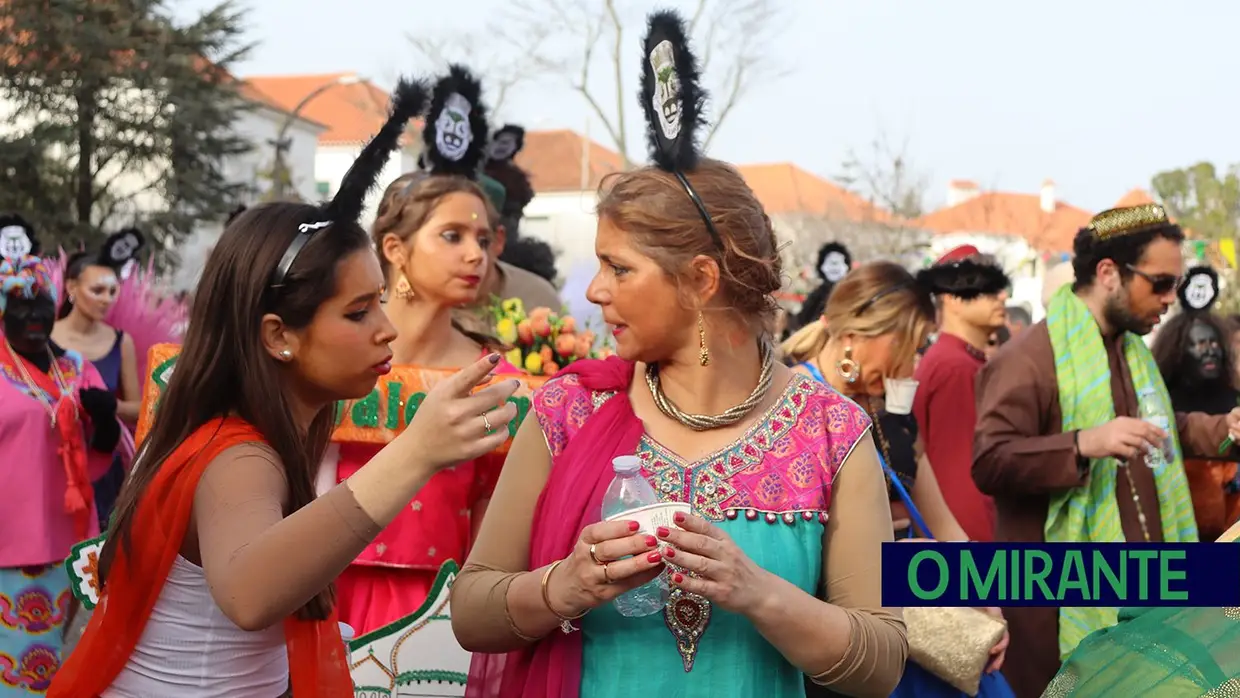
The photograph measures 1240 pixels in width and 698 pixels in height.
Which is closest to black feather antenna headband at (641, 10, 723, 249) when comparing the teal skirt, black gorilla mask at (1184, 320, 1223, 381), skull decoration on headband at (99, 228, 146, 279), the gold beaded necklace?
the gold beaded necklace

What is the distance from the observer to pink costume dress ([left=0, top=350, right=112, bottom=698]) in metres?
5.91

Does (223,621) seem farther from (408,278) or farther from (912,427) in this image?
(912,427)

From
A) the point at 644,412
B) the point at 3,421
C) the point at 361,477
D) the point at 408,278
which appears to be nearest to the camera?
the point at 361,477

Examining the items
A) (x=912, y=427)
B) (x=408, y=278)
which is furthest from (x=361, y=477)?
(x=912, y=427)

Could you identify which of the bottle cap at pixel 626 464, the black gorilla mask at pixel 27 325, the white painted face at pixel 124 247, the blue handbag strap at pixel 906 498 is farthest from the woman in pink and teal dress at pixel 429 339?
the white painted face at pixel 124 247

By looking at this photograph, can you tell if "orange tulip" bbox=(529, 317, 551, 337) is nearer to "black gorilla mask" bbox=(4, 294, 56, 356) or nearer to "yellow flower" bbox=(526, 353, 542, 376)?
"yellow flower" bbox=(526, 353, 542, 376)

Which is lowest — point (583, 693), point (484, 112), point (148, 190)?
point (583, 693)

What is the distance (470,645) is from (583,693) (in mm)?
235

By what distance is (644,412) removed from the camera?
8.76 feet

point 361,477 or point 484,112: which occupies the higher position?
point 484,112

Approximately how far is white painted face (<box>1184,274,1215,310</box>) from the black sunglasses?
3.03 m

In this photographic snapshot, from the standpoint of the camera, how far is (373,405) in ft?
13.4

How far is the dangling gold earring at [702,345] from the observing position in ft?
8.62

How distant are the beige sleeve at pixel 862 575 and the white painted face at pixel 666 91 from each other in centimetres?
72
